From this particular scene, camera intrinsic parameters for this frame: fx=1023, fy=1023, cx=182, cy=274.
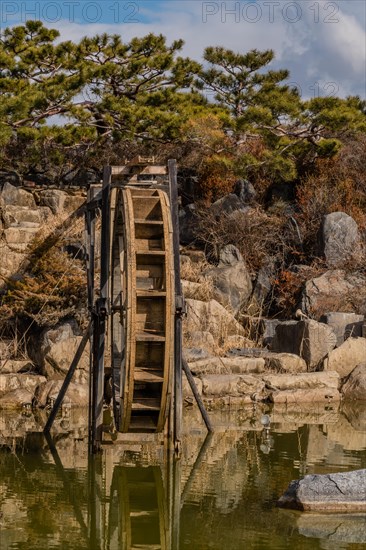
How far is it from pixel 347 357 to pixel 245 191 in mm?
8282

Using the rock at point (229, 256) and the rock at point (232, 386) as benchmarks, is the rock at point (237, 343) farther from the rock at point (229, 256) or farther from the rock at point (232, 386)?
the rock at point (229, 256)

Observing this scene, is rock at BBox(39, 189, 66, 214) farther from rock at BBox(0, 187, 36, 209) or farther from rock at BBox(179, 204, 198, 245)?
rock at BBox(179, 204, 198, 245)

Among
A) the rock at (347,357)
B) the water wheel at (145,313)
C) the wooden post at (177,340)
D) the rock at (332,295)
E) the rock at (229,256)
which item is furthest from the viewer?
the rock at (229,256)

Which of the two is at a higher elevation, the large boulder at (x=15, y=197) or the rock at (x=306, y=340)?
the large boulder at (x=15, y=197)

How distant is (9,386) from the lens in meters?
16.4

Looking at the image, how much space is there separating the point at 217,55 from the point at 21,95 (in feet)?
27.3

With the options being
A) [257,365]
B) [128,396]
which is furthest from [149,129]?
[128,396]

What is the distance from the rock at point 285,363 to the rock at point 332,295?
10.1 ft

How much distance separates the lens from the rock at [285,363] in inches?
722

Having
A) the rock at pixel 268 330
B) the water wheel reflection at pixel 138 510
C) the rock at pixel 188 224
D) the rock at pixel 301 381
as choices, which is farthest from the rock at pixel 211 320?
the water wheel reflection at pixel 138 510

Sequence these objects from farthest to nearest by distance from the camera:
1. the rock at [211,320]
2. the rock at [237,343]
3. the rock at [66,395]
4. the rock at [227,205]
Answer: the rock at [227,205], the rock at [211,320], the rock at [237,343], the rock at [66,395]

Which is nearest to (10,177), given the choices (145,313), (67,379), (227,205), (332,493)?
(227,205)

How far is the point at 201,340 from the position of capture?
18938mm

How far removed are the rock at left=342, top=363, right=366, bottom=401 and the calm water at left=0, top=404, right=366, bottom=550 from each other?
215 centimetres
